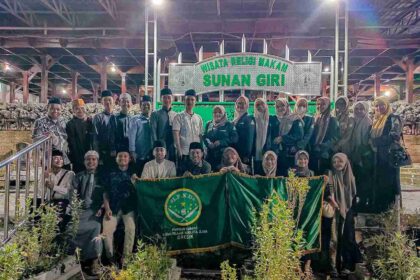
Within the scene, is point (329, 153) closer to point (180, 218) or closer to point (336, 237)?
point (336, 237)

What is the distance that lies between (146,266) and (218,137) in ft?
7.25

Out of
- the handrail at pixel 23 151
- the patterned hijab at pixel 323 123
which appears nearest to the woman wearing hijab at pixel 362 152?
the patterned hijab at pixel 323 123

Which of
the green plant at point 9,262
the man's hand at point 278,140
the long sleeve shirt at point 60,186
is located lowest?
the green plant at point 9,262

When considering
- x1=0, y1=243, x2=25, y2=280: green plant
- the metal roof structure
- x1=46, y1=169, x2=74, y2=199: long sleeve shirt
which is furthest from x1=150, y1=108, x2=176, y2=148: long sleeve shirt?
the metal roof structure

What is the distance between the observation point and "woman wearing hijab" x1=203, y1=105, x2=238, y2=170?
5.13 m

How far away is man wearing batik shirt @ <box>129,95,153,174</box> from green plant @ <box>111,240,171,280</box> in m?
1.35

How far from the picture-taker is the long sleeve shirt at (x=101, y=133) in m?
5.23

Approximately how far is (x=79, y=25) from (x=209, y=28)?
5528 millimetres

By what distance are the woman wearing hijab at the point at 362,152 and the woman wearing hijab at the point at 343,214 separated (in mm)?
457

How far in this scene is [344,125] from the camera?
522cm

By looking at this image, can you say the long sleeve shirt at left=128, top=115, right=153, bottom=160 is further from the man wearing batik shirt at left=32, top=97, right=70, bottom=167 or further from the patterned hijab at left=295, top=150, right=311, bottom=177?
the patterned hijab at left=295, top=150, right=311, bottom=177

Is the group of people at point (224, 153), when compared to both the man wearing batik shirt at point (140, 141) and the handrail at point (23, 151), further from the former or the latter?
the handrail at point (23, 151)

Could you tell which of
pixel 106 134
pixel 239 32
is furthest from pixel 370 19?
pixel 106 134

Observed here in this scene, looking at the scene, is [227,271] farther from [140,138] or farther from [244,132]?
[140,138]
